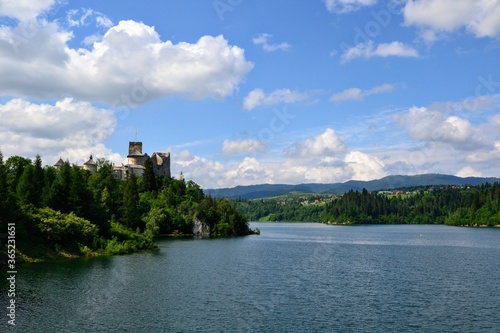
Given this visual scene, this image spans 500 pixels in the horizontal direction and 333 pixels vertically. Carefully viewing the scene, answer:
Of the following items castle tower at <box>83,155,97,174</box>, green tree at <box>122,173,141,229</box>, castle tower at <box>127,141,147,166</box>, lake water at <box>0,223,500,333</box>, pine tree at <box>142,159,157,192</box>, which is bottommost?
lake water at <box>0,223,500,333</box>

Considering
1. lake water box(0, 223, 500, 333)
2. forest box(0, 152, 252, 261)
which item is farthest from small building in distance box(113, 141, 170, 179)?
lake water box(0, 223, 500, 333)

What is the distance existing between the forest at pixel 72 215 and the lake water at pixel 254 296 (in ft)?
22.9

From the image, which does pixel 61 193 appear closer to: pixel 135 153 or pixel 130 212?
pixel 130 212

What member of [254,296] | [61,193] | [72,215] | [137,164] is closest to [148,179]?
[137,164]

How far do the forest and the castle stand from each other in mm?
19466

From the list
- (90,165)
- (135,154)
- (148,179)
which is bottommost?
(148,179)

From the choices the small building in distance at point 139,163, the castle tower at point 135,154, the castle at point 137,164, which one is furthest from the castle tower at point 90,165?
the castle tower at point 135,154

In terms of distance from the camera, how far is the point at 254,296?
45.9 meters

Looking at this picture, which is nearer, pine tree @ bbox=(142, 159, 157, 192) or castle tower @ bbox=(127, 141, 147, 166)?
pine tree @ bbox=(142, 159, 157, 192)

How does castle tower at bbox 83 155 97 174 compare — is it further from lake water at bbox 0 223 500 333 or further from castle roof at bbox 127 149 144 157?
lake water at bbox 0 223 500 333

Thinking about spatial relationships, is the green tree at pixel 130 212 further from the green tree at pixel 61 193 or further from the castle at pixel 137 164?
the castle at pixel 137 164

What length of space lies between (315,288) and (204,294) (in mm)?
12375

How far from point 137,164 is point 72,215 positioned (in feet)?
302

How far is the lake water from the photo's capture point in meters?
35.4
